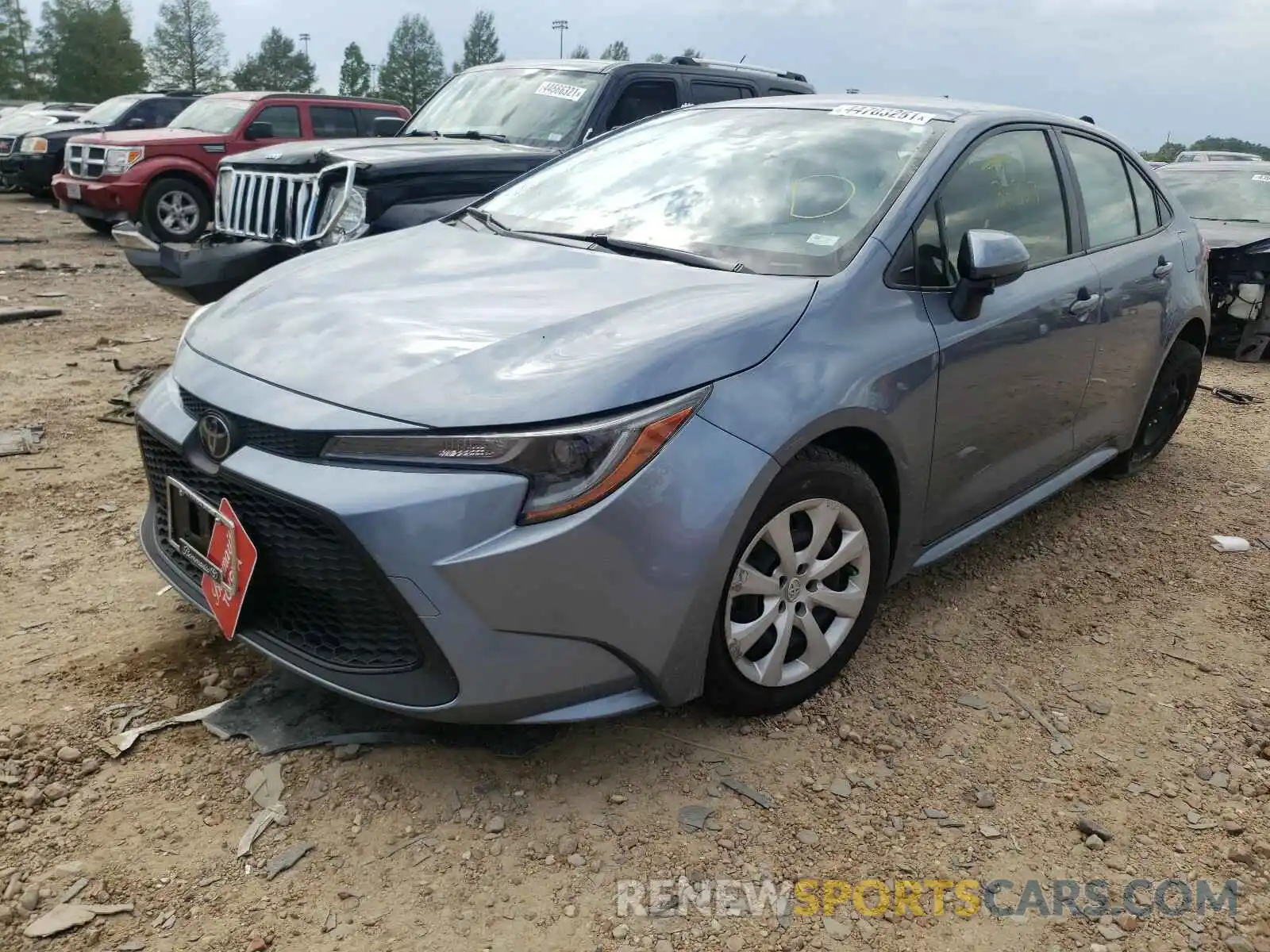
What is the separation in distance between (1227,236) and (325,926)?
25.7 feet

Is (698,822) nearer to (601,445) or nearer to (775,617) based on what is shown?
(775,617)

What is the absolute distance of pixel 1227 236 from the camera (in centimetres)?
749

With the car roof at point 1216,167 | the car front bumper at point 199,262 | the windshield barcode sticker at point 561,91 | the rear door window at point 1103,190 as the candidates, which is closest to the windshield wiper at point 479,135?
the windshield barcode sticker at point 561,91

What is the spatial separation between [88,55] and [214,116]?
68.5 meters

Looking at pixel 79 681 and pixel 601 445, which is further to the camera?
pixel 79 681

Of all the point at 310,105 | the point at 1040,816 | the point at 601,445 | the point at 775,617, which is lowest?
the point at 1040,816

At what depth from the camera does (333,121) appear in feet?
40.5

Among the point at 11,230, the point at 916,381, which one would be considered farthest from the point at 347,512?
the point at 11,230

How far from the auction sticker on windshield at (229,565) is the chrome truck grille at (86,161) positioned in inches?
424

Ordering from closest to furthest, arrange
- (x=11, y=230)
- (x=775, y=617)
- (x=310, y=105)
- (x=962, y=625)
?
1. (x=775, y=617)
2. (x=962, y=625)
3. (x=310, y=105)
4. (x=11, y=230)

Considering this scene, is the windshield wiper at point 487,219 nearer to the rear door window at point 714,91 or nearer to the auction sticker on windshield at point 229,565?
the auction sticker on windshield at point 229,565

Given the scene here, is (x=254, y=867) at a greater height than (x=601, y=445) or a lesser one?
lesser

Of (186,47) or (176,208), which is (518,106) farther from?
(186,47)

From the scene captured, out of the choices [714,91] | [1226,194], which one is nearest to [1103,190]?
[714,91]
